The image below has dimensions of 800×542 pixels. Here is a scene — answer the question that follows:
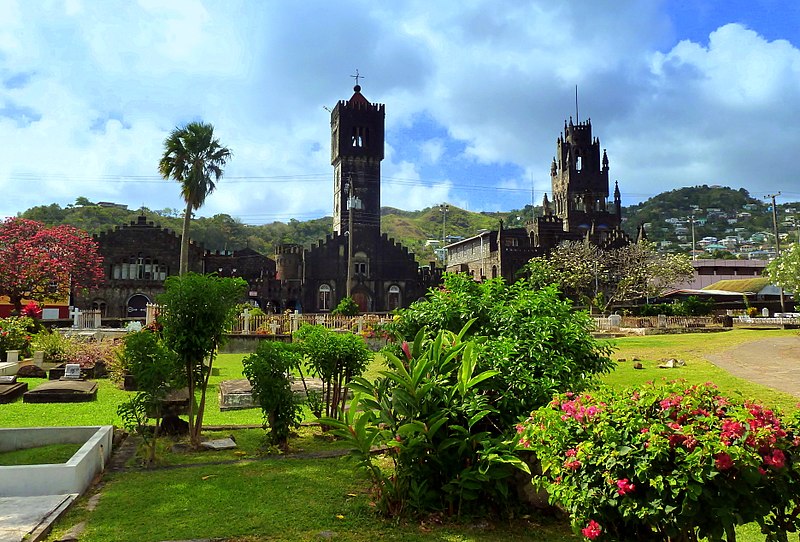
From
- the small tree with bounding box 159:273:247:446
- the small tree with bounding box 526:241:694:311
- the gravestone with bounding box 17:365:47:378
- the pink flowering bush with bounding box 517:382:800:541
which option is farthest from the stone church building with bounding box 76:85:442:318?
the pink flowering bush with bounding box 517:382:800:541

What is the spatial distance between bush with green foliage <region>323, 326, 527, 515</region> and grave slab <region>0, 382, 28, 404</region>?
28.9 ft

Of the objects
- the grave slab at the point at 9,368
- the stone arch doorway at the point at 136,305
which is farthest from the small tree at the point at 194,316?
the stone arch doorway at the point at 136,305

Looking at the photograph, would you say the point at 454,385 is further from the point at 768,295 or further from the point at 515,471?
the point at 768,295

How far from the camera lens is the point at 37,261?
2614 cm

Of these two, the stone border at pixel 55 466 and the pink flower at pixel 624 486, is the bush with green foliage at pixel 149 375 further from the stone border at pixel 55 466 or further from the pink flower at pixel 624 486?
the pink flower at pixel 624 486

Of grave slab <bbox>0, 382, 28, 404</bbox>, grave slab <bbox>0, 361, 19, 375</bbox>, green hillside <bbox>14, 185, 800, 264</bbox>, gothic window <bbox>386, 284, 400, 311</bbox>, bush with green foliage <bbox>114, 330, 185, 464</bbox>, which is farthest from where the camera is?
green hillside <bbox>14, 185, 800, 264</bbox>

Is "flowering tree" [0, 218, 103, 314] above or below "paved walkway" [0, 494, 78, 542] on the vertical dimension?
above

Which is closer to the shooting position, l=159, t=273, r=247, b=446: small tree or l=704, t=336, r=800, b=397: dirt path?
l=159, t=273, r=247, b=446: small tree

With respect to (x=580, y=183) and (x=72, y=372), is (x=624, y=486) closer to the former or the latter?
(x=72, y=372)

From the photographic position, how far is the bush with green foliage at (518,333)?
570cm

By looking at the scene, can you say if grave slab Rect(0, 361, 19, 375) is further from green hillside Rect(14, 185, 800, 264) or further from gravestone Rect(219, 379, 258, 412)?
green hillside Rect(14, 185, 800, 264)

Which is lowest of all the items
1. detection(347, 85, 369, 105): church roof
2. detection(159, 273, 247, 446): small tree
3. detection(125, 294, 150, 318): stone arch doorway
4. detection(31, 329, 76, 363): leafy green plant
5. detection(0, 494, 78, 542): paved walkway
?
detection(0, 494, 78, 542): paved walkway

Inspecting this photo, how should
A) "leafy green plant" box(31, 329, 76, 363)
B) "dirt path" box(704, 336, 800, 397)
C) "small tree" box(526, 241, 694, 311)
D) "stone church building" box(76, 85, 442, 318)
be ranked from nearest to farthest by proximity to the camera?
"dirt path" box(704, 336, 800, 397) < "leafy green plant" box(31, 329, 76, 363) < "small tree" box(526, 241, 694, 311) < "stone church building" box(76, 85, 442, 318)

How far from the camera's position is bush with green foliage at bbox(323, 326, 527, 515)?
5277mm
